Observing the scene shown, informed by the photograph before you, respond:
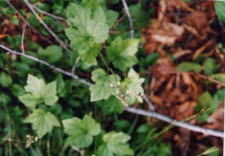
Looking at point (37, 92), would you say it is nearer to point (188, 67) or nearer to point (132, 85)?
point (132, 85)

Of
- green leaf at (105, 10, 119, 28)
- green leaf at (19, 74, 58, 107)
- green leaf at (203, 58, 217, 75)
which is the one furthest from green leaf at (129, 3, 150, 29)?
green leaf at (19, 74, 58, 107)

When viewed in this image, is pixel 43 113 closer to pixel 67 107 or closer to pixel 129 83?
pixel 67 107

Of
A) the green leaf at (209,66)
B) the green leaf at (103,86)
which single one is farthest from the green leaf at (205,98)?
the green leaf at (103,86)

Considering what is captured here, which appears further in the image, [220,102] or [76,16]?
[220,102]

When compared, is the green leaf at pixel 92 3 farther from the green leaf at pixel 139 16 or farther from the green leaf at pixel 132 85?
the green leaf at pixel 139 16

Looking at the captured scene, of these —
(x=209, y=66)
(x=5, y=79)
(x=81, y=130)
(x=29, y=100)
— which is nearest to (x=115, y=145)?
(x=81, y=130)

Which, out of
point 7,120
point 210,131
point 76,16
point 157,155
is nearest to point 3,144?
point 7,120
